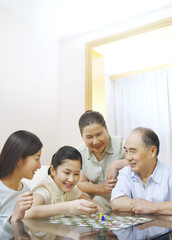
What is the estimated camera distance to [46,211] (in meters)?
1.24

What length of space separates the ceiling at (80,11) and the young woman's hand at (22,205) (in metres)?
2.48

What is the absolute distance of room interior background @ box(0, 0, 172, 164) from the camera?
3119 millimetres

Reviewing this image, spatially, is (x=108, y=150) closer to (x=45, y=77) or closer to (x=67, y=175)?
(x=67, y=175)

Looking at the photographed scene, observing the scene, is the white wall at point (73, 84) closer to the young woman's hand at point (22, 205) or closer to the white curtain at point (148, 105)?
the white curtain at point (148, 105)

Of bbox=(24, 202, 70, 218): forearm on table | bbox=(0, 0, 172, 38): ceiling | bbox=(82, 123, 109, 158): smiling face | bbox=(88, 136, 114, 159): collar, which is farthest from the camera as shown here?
bbox=(0, 0, 172, 38): ceiling

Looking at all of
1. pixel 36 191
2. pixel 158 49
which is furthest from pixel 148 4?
pixel 36 191

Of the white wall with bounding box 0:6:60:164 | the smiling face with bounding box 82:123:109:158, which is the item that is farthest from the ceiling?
the smiling face with bounding box 82:123:109:158

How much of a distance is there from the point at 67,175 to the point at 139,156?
467 millimetres

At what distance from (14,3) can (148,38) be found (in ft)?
5.34

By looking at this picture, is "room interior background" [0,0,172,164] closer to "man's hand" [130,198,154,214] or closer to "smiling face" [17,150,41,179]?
"smiling face" [17,150,41,179]

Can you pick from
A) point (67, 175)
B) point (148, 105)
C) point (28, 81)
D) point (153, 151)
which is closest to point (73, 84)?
point (28, 81)

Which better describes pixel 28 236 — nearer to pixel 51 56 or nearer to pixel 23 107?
pixel 23 107

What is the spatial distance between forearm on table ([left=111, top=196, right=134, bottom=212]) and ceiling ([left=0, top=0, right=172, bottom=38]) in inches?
89.0

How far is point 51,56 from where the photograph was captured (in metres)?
3.79
